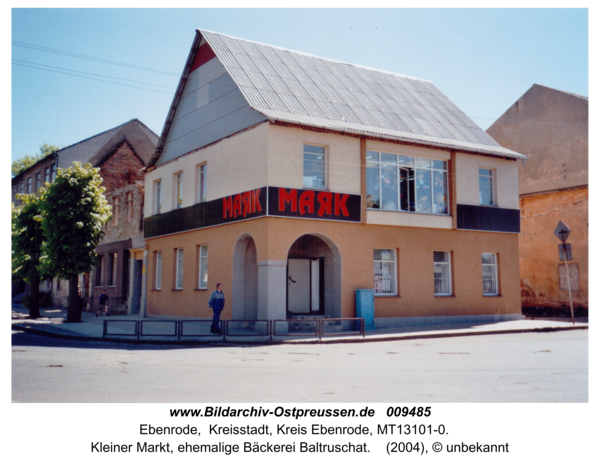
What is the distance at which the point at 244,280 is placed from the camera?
22.0 m

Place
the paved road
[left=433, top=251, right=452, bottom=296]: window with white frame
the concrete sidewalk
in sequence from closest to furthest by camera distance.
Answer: the paved road → the concrete sidewalk → [left=433, top=251, right=452, bottom=296]: window with white frame

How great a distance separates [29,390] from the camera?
8469 millimetres

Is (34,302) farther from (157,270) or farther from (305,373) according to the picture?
(305,373)

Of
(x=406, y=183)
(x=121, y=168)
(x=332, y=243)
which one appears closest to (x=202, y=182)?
(x=332, y=243)

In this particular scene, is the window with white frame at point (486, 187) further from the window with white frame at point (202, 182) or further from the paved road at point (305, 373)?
Answer: the window with white frame at point (202, 182)

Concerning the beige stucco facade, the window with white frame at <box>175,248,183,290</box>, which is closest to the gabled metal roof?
the beige stucco facade

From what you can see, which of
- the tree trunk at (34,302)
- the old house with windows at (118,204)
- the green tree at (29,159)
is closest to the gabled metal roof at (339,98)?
the old house with windows at (118,204)

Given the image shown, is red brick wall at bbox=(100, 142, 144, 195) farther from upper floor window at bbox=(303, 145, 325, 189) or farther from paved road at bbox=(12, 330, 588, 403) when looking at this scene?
paved road at bbox=(12, 330, 588, 403)

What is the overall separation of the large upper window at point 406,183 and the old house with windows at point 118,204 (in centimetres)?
1340

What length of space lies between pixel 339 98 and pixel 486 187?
312 inches

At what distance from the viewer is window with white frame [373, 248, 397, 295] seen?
22.4 meters

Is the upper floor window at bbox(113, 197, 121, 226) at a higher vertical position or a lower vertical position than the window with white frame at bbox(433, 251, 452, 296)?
higher

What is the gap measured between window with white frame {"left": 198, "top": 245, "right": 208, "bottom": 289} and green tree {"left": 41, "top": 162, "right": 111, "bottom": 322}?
5256 millimetres
